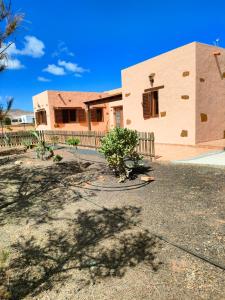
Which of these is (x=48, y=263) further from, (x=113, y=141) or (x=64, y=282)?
(x=113, y=141)

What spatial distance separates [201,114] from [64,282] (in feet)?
30.1

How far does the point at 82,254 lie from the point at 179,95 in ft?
29.3

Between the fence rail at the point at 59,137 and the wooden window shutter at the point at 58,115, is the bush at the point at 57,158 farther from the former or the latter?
the wooden window shutter at the point at 58,115

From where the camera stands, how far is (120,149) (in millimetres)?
6352

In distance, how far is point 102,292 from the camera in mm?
2398

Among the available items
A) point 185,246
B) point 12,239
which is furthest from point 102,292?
point 12,239

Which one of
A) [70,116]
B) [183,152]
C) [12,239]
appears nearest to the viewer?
[12,239]

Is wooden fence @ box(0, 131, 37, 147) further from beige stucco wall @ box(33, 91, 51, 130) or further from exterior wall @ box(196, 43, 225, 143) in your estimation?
exterior wall @ box(196, 43, 225, 143)

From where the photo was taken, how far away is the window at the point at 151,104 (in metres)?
11.9

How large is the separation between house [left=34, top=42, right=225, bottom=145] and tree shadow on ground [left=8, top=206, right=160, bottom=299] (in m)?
7.39

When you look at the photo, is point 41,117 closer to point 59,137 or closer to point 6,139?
point 6,139

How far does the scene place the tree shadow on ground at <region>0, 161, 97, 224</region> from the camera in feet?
15.2

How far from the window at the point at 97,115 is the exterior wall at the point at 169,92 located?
775 centimetres

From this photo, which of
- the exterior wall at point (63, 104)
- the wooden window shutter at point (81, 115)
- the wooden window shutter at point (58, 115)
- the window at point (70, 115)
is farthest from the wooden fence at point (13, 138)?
the wooden window shutter at point (81, 115)
